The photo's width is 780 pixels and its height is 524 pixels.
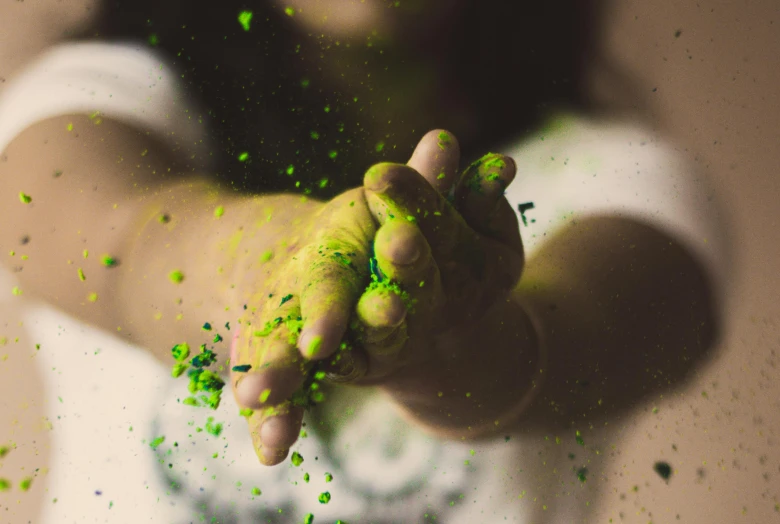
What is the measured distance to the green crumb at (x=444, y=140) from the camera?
0.35 m

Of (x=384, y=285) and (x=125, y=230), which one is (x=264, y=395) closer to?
(x=384, y=285)

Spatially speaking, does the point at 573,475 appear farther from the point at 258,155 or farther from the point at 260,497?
the point at 258,155

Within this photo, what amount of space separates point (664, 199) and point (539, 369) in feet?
0.60

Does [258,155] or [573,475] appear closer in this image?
[573,475]

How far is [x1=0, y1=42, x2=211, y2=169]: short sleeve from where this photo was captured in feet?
1.50

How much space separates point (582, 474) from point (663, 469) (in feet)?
0.17

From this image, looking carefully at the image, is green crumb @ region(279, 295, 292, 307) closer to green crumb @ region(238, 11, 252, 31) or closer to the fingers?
the fingers

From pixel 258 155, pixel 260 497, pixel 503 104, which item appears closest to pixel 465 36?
pixel 503 104

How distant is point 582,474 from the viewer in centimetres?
37

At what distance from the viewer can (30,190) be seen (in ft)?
1.43

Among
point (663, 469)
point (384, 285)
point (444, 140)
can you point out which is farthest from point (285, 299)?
point (663, 469)

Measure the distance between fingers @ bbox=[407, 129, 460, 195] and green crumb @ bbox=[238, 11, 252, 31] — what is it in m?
0.22

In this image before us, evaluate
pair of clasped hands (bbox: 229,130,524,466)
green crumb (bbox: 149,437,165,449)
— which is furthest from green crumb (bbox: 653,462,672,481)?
green crumb (bbox: 149,437,165,449)

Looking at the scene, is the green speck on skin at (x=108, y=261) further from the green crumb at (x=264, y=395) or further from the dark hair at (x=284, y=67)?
the green crumb at (x=264, y=395)
